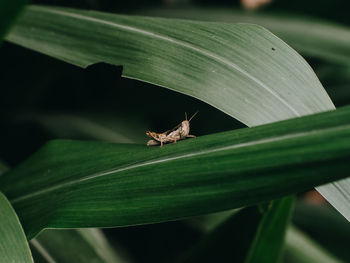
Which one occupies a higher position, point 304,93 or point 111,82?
point 111,82

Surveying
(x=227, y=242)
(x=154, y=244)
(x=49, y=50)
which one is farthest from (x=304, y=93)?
(x=154, y=244)

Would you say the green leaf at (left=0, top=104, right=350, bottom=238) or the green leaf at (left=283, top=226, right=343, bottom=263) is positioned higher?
the green leaf at (left=283, top=226, right=343, bottom=263)

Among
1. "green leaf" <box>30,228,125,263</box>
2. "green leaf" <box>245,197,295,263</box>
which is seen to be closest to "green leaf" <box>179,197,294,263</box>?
"green leaf" <box>245,197,295,263</box>

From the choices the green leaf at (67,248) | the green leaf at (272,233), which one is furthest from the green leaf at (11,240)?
the green leaf at (272,233)

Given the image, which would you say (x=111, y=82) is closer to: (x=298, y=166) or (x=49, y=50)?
(x=49, y=50)

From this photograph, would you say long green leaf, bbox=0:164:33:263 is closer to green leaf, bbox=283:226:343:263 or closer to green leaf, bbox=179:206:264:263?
green leaf, bbox=179:206:264:263
